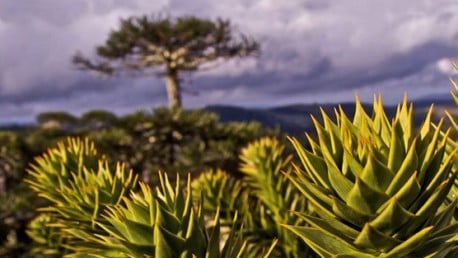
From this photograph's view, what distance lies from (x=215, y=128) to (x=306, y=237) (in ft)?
36.5

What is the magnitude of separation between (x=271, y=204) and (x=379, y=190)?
1.99 m

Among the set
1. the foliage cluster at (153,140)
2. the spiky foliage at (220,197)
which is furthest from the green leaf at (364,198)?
the foliage cluster at (153,140)

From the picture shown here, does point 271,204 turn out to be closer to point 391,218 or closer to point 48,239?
point 48,239

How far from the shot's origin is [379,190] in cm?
120

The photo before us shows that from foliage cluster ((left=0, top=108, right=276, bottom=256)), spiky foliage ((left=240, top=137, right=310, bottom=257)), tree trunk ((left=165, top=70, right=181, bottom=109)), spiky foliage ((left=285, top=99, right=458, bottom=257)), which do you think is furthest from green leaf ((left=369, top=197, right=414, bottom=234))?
tree trunk ((left=165, top=70, right=181, bottom=109))

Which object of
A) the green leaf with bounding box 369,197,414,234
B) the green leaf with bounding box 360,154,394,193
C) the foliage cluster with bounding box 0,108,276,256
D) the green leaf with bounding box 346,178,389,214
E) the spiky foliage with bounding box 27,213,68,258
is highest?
the green leaf with bounding box 360,154,394,193

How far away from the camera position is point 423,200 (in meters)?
1.23

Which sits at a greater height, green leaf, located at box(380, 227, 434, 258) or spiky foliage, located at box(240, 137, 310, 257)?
green leaf, located at box(380, 227, 434, 258)

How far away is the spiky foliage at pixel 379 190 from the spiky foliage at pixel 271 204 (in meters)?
1.11

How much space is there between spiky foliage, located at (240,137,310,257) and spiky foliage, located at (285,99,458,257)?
3.63 ft

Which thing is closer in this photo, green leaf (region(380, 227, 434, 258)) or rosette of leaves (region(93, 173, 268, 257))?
green leaf (region(380, 227, 434, 258))

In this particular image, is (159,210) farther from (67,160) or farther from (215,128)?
(215,128)

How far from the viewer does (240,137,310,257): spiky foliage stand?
2672mm

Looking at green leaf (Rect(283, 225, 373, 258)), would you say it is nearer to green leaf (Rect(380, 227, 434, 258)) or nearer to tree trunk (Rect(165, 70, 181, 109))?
green leaf (Rect(380, 227, 434, 258))
